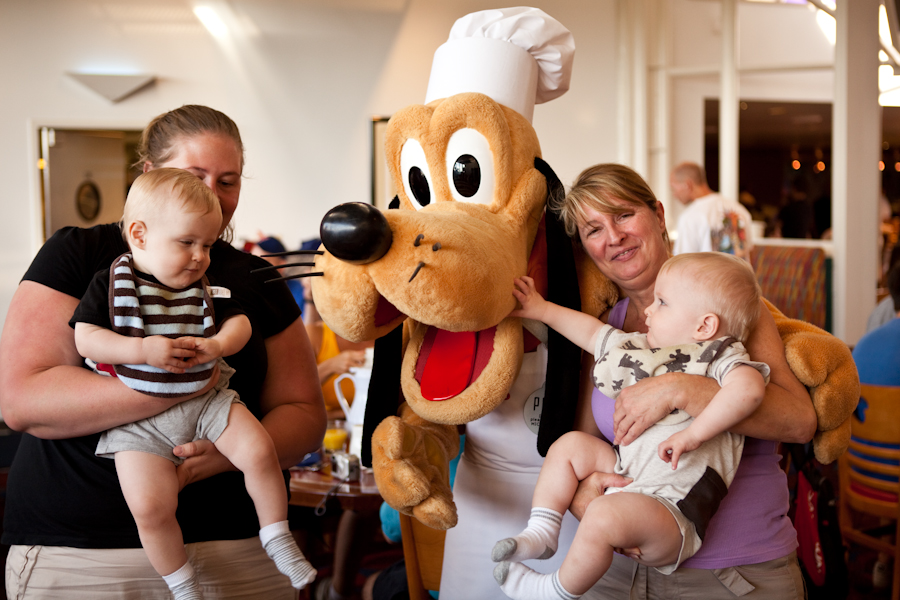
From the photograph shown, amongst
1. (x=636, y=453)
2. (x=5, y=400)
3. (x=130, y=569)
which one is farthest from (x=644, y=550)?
(x=5, y=400)

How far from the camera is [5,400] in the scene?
1.23m

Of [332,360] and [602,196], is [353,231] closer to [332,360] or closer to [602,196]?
[602,196]

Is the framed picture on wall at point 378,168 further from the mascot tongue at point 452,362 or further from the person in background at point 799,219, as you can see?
the person in background at point 799,219

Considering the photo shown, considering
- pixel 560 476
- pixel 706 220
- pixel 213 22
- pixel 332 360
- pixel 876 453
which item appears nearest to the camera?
pixel 560 476

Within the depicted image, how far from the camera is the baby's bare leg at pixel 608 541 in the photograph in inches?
45.2

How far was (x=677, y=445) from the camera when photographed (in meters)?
1.20

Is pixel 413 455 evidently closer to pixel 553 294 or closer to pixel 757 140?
pixel 553 294

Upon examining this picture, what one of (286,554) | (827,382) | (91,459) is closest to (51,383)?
(91,459)

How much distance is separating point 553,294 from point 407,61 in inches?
186

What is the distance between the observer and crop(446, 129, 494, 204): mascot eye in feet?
4.53

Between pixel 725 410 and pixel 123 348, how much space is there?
992 millimetres

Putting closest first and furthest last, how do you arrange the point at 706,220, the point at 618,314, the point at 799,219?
the point at 618,314
the point at 706,220
the point at 799,219

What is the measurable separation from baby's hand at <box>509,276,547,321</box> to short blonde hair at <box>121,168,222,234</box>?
576mm

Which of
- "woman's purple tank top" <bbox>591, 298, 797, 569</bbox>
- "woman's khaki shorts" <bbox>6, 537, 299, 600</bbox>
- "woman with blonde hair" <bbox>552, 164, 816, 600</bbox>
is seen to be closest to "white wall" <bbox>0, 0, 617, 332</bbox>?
"woman with blonde hair" <bbox>552, 164, 816, 600</bbox>
